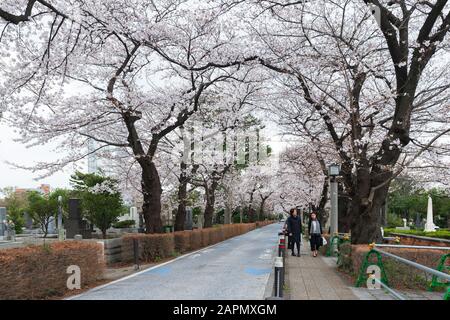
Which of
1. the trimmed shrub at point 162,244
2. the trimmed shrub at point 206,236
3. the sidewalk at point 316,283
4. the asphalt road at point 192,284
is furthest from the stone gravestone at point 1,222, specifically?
the sidewalk at point 316,283

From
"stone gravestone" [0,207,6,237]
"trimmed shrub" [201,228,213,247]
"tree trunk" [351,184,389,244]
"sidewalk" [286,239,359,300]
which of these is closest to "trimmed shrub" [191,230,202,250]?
"trimmed shrub" [201,228,213,247]

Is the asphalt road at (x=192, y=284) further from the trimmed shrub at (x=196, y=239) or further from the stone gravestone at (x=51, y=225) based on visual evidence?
the stone gravestone at (x=51, y=225)

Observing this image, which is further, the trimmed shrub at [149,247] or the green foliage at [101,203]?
the green foliage at [101,203]

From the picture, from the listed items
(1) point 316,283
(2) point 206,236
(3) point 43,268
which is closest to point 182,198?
(2) point 206,236

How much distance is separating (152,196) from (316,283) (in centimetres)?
865

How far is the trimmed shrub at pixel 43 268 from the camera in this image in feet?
24.1

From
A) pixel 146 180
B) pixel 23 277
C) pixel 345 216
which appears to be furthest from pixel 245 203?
pixel 23 277

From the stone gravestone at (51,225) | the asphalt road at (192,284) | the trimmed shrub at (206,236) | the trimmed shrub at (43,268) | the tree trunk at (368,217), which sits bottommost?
the stone gravestone at (51,225)

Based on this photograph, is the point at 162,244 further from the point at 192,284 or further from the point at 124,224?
the point at 124,224

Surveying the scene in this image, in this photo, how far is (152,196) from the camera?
16.9 meters

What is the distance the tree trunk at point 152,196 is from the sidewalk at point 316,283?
5.75 metres

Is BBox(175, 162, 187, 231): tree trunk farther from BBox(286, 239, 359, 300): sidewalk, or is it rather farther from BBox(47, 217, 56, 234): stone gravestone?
BBox(47, 217, 56, 234): stone gravestone

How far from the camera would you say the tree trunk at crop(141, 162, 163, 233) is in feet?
54.7

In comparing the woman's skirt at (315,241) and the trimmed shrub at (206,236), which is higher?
the woman's skirt at (315,241)
